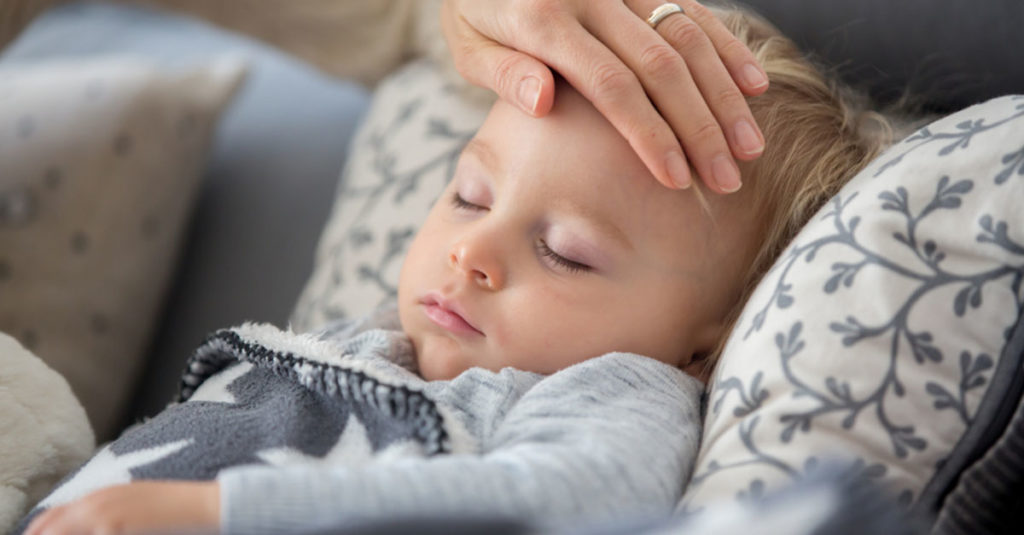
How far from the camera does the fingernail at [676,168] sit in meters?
0.80

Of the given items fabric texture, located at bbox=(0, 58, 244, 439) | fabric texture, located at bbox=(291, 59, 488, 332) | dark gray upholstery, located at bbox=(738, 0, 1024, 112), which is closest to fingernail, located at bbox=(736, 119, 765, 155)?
dark gray upholstery, located at bbox=(738, 0, 1024, 112)

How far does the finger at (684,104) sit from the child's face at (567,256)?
4 centimetres

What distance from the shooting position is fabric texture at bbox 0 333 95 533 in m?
0.82

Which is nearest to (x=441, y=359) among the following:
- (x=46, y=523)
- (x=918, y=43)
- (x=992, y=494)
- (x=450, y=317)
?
(x=450, y=317)

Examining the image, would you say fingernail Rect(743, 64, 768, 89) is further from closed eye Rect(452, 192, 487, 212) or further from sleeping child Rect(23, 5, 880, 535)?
closed eye Rect(452, 192, 487, 212)

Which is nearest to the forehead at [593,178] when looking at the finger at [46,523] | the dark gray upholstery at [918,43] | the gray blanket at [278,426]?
the gray blanket at [278,426]

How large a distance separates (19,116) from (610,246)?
1023 millimetres

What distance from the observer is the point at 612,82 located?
805 mm

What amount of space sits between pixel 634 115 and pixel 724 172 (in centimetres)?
9

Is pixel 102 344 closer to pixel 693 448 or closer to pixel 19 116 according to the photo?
pixel 19 116

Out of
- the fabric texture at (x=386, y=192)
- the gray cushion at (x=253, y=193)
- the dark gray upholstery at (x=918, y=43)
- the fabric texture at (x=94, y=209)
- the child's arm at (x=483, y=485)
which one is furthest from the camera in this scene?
the gray cushion at (x=253, y=193)

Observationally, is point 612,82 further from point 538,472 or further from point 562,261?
point 538,472

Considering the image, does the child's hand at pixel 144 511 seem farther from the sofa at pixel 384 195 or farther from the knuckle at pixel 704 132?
the knuckle at pixel 704 132

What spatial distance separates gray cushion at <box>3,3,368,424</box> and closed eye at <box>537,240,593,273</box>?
0.71 m
